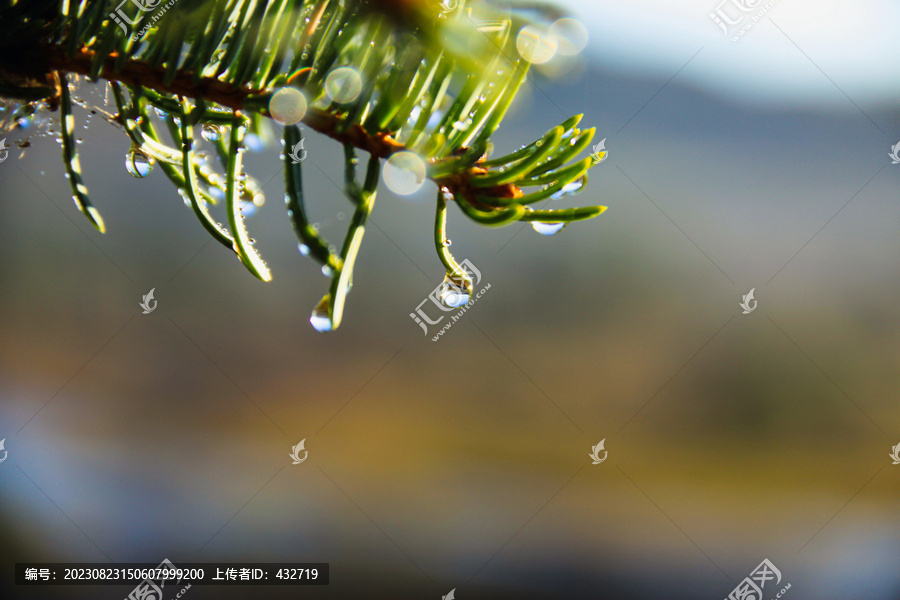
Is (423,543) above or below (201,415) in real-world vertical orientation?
below

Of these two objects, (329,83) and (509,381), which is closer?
(329,83)

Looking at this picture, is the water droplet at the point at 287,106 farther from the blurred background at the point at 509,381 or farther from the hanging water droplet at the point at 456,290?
the blurred background at the point at 509,381

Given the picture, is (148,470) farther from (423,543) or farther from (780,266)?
(780,266)

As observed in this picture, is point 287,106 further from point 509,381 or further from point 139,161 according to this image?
point 509,381

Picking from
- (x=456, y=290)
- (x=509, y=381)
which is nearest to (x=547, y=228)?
(x=456, y=290)

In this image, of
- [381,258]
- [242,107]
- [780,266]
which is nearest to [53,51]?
[242,107]

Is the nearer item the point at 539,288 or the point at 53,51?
the point at 53,51
